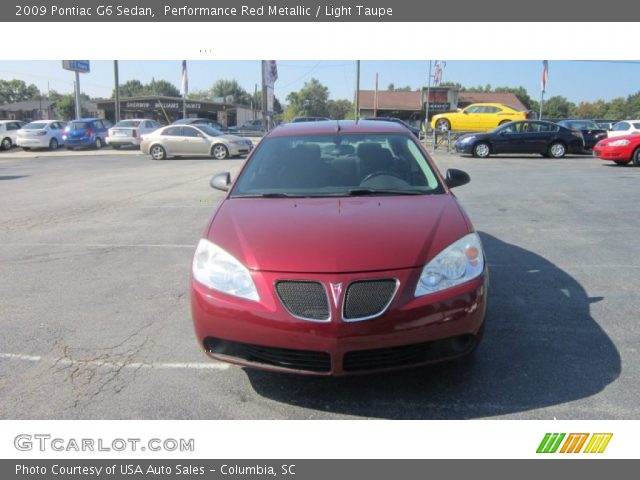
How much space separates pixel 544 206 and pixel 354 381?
22.7ft

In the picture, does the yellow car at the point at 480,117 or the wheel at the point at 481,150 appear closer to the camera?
the wheel at the point at 481,150

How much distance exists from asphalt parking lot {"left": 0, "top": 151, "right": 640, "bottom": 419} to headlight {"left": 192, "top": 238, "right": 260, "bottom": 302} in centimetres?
67

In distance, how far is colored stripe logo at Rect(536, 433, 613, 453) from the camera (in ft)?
8.52

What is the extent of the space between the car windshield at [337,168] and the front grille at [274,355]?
51.1 inches

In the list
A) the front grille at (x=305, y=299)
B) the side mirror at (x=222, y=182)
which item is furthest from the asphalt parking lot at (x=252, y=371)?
the side mirror at (x=222, y=182)

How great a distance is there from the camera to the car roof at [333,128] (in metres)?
4.52

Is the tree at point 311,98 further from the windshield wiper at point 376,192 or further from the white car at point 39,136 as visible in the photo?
the windshield wiper at point 376,192

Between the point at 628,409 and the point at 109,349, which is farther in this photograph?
the point at 109,349

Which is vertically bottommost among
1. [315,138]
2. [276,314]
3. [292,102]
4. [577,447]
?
[577,447]

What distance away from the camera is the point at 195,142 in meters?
20.6

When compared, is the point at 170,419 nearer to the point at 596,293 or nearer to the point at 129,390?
the point at 129,390

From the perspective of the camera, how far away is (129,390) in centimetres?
309

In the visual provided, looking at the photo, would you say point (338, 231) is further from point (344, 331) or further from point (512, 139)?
point (512, 139)

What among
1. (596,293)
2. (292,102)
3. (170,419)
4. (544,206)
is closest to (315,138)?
(170,419)
